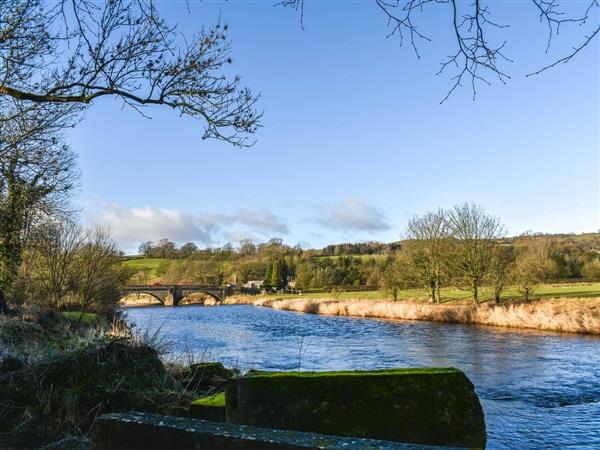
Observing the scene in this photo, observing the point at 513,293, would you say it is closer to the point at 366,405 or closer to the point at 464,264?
the point at 464,264

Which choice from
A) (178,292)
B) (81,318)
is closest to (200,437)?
(81,318)

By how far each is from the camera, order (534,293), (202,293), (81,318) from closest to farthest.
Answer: (81,318) < (534,293) < (202,293)

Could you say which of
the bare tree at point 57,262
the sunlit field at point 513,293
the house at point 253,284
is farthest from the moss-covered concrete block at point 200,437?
the house at point 253,284

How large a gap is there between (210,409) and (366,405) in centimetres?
238

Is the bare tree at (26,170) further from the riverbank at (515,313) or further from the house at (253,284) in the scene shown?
the house at (253,284)

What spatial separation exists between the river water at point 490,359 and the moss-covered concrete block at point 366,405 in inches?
147

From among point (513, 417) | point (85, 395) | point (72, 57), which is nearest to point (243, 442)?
point (85, 395)

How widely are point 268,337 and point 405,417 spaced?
27.7 meters

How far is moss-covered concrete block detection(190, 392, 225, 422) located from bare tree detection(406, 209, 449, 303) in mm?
40528

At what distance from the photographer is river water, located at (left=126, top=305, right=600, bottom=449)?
37.6ft

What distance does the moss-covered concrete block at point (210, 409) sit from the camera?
7371 millimetres

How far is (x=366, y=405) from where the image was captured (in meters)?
6.87

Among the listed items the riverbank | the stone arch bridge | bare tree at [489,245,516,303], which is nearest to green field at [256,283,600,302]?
bare tree at [489,245,516,303]

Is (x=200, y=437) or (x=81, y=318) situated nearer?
(x=200, y=437)
